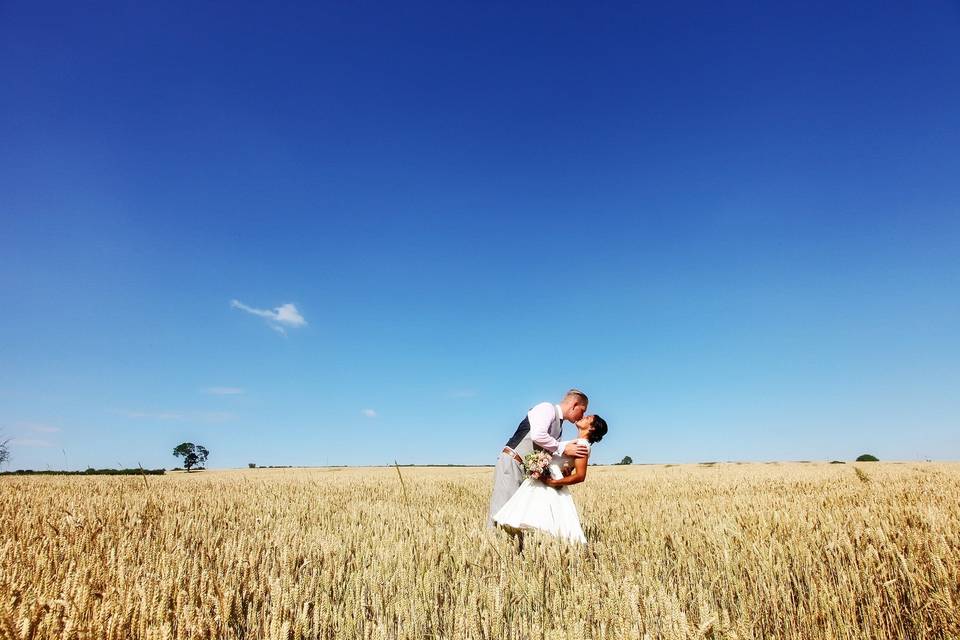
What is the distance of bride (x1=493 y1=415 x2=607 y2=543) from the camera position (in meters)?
5.02

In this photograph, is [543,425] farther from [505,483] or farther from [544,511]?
[505,483]

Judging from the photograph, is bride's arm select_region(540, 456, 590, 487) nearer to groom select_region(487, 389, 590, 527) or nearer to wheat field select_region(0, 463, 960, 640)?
groom select_region(487, 389, 590, 527)

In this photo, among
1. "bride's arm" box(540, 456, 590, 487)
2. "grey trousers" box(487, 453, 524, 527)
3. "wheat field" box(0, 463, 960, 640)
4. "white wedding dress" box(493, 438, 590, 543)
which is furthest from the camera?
"grey trousers" box(487, 453, 524, 527)

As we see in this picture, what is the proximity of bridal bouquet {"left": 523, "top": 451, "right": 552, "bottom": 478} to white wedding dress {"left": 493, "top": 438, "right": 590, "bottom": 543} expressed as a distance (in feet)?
0.39

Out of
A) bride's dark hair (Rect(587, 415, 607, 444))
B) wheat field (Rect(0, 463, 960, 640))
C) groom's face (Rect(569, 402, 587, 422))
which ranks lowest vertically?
wheat field (Rect(0, 463, 960, 640))

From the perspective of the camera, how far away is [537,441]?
5527mm

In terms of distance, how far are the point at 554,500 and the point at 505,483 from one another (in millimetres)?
1025

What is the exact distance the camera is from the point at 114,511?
6.75 meters

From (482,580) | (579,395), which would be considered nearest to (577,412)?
(579,395)

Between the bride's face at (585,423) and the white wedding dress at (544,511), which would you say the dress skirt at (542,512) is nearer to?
the white wedding dress at (544,511)

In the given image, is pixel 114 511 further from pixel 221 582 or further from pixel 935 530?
pixel 935 530

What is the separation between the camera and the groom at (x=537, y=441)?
552cm

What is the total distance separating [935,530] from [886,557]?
1041mm

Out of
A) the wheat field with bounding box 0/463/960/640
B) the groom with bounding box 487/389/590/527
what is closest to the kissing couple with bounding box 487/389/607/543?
the groom with bounding box 487/389/590/527
